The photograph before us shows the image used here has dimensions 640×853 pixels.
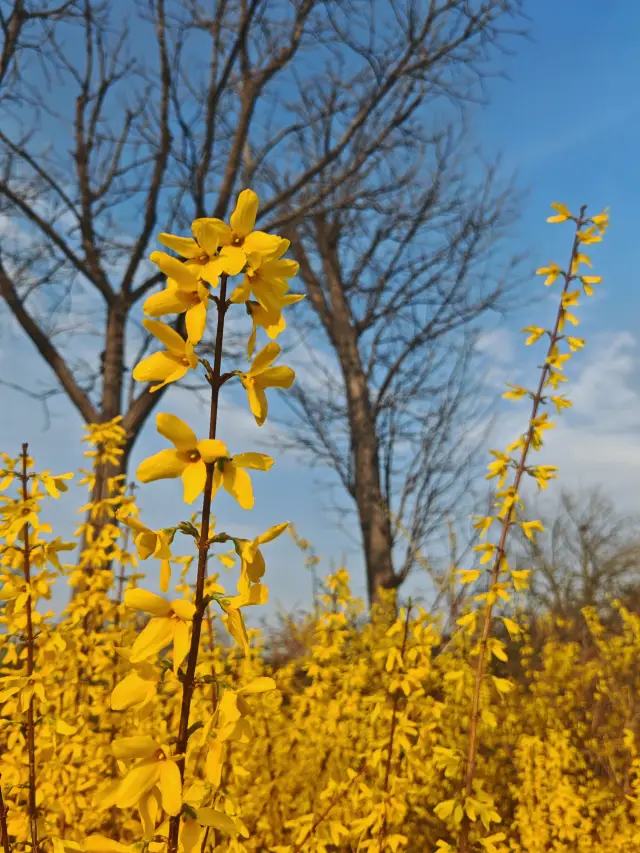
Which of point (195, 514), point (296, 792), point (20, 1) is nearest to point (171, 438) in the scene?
point (195, 514)

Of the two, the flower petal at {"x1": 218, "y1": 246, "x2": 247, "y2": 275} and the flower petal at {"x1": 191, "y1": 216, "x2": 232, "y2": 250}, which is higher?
the flower petal at {"x1": 191, "y1": 216, "x2": 232, "y2": 250}

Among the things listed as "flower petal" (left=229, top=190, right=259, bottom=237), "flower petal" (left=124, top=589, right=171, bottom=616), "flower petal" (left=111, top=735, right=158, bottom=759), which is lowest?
"flower petal" (left=111, top=735, right=158, bottom=759)

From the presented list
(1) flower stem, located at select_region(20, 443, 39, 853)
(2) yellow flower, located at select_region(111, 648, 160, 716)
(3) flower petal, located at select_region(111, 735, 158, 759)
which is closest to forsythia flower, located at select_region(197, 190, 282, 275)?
(2) yellow flower, located at select_region(111, 648, 160, 716)

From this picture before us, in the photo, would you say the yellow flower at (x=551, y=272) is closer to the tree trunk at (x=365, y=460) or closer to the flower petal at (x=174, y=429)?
the flower petal at (x=174, y=429)

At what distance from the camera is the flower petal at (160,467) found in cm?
106

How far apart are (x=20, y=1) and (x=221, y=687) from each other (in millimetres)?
8461

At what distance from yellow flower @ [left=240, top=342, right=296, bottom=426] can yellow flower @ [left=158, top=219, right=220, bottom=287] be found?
0.15 m

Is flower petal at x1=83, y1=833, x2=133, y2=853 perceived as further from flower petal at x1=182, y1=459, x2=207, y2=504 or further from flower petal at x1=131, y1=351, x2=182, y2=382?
flower petal at x1=131, y1=351, x2=182, y2=382

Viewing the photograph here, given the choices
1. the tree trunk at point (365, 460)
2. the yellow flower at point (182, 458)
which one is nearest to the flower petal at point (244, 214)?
the yellow flower at point (182, 458)

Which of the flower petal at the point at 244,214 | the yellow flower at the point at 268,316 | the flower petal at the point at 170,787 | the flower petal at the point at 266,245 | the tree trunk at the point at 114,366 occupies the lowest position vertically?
the flower petal at the point at 170,787

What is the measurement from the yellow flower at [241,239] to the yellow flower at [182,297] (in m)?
0.06

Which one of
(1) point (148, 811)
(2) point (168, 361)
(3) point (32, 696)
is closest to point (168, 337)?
(2) point (168, 361)

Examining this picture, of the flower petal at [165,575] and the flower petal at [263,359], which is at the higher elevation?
the flower petal at [263,359]

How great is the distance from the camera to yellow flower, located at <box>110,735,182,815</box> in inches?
41.1
